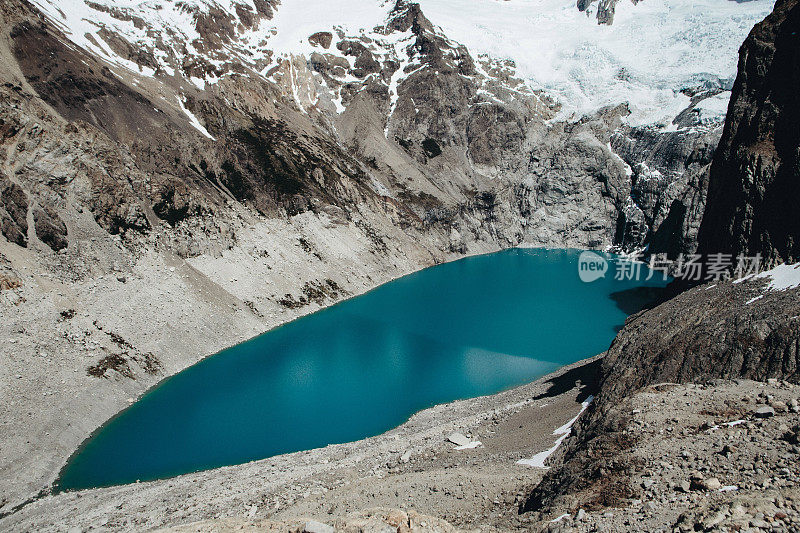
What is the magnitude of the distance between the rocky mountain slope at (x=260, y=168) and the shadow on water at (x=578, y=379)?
1351 inches

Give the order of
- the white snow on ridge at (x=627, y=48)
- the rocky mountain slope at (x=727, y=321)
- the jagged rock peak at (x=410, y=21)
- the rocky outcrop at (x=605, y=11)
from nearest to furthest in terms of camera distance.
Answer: the rocky mountain slope at (x=727, y=321)
the white snow on ridge at (x=627, y=48)
the jagged rock peak at (x=410, y=21)
the rocky outcrop at (x=605, y=11)

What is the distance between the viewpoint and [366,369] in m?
51.6

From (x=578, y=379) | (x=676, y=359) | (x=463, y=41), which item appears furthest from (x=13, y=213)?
(x=463, y=41)

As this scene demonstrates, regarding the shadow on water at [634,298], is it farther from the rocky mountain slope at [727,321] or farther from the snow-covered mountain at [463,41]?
the snow-covered mountain at [463,41]

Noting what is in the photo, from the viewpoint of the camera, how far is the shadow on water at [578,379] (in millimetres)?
30830

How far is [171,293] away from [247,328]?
972 cm

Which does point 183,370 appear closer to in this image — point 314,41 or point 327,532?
point 327,532

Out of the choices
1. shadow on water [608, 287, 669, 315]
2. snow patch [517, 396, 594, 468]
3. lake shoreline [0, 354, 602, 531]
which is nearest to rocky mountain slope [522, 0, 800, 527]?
snow patch [517, 396, 594, 468]

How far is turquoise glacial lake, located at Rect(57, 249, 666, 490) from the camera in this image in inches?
1427

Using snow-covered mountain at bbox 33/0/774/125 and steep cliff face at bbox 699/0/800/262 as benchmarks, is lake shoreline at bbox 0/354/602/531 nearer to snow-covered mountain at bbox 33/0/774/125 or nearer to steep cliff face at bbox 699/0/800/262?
steep cliff face at bbox 699/0/800/262

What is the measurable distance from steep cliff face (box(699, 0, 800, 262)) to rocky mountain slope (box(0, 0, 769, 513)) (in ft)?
141

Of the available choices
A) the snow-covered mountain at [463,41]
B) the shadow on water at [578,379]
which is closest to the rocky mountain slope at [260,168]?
the snow-covered mountain at [463,41]

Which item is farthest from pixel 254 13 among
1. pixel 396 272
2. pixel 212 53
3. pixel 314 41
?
pixel 396 272

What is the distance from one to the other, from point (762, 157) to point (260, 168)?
74.2 meters
